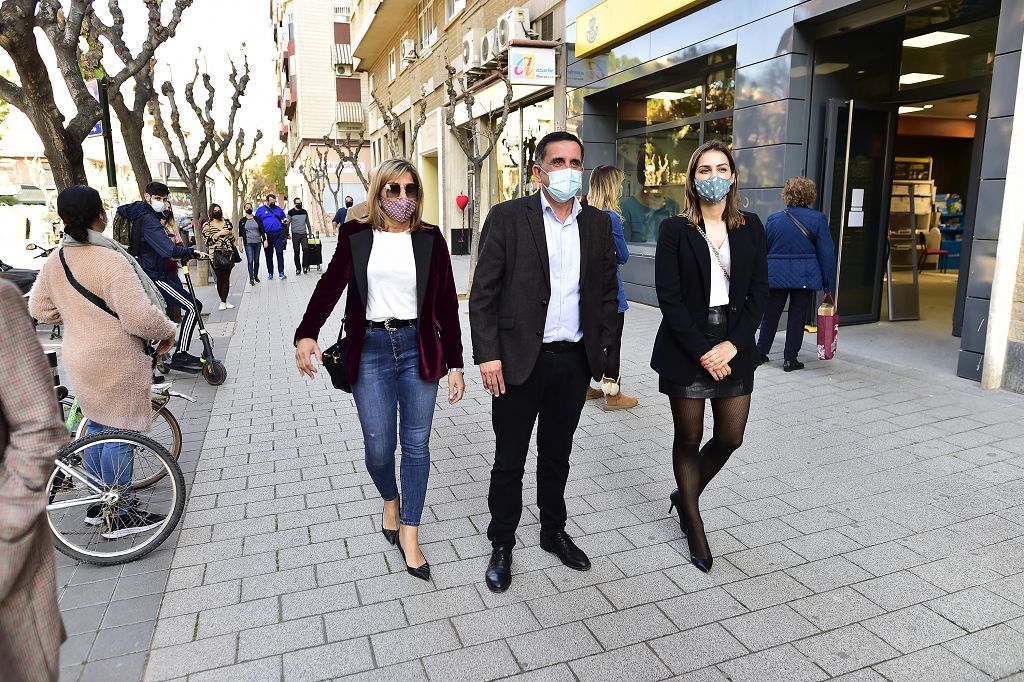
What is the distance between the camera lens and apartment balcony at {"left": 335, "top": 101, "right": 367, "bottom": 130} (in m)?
48.7

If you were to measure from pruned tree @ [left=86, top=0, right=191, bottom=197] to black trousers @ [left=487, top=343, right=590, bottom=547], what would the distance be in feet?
33.0

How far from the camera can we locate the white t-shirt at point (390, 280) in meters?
3.31

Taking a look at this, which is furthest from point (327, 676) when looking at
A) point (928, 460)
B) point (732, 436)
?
point (928, 460)

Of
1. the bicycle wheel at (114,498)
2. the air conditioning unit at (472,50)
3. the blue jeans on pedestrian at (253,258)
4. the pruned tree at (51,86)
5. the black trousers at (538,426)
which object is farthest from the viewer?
the air conditioning unit at (472,50)

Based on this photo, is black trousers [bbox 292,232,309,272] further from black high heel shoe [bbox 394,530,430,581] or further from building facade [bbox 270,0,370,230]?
building facade [bbox 270,0,370,230]

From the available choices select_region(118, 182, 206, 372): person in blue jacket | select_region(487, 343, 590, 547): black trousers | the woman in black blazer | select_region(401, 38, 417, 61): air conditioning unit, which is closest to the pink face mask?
select_region(487, 343, 590, 547): black trousers

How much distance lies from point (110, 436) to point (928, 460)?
4898 mm

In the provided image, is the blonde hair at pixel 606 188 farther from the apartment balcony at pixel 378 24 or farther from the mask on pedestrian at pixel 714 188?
the apartment balcony at pixel 378 24

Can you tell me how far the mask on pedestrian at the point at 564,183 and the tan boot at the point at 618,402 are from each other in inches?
129

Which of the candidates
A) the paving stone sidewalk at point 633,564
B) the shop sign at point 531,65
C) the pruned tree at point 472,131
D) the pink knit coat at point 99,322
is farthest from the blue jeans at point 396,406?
the shop sign at point 531,65

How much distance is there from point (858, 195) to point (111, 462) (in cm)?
859

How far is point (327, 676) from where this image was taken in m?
2.75

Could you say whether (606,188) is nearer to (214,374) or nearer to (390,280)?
(390,280)

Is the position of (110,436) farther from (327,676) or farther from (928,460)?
(928,460)
